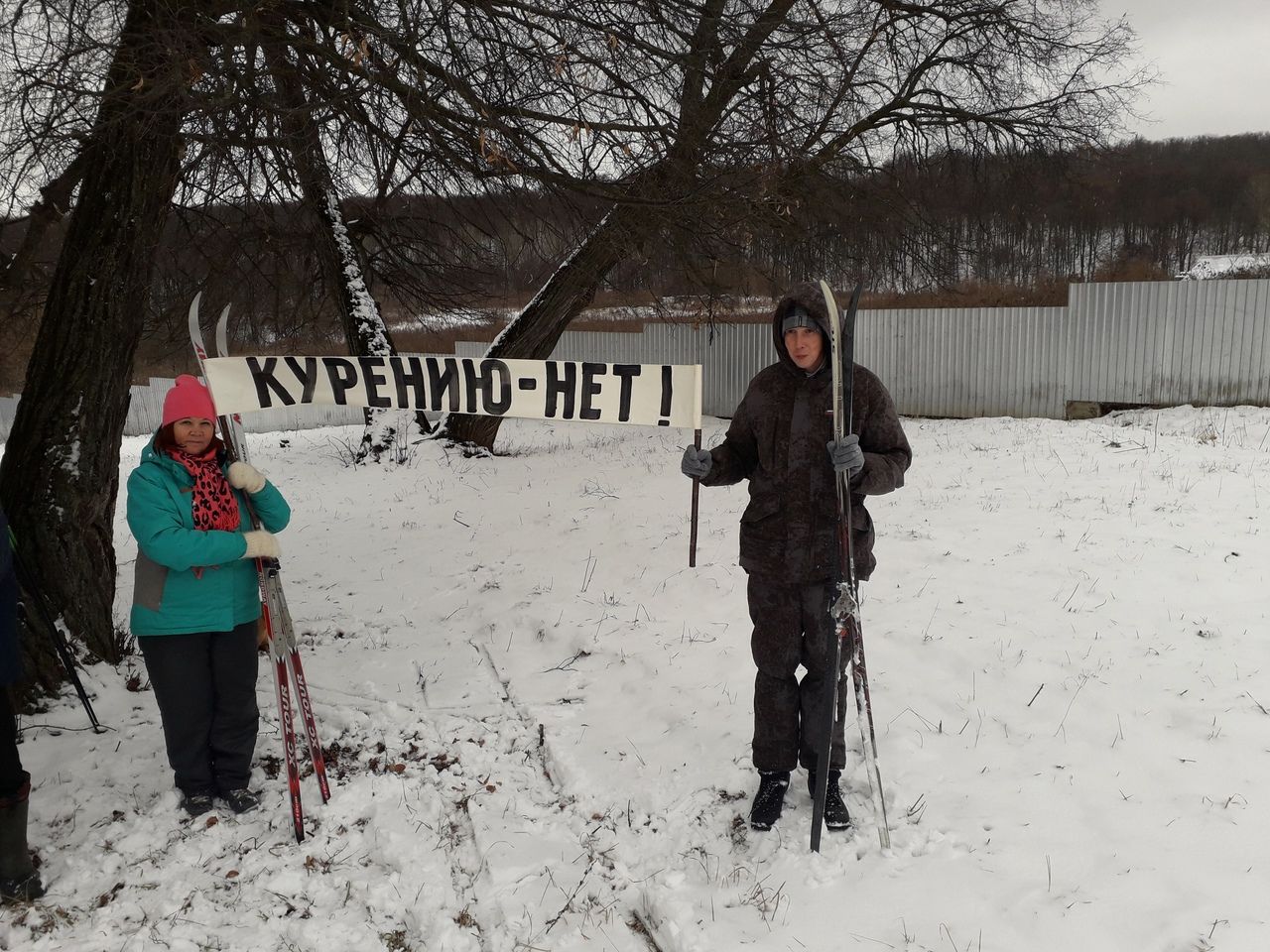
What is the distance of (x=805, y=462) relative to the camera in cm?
289

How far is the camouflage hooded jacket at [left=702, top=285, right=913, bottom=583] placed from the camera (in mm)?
2852

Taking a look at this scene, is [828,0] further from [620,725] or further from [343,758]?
[343,758]

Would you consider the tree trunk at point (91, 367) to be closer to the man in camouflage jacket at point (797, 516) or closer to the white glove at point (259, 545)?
the white glove at point (259, 545)

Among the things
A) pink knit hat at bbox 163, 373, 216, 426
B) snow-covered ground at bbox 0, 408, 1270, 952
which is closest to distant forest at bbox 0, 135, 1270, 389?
snow-covered ground at bbox 0, 408, 1270, 952

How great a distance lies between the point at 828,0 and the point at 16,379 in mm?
16934

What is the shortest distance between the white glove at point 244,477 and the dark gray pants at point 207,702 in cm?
59

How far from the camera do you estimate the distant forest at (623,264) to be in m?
7.22

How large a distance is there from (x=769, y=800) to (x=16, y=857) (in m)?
2.79

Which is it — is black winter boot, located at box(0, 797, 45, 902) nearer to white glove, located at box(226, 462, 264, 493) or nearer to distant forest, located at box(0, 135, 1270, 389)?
white glove, located at box(226, 462, 264, 493)

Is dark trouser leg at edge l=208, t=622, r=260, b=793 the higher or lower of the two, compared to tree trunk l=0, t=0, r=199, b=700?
lower

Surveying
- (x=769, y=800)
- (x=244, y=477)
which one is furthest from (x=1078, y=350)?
(x=244, y=477)

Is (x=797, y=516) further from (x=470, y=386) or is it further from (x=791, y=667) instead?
(x=470, y=386)

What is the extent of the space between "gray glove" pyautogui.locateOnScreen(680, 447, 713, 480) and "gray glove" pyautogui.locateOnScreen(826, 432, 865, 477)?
0.55 metres

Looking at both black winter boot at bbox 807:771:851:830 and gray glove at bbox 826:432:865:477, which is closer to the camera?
gray glove at bbox 826:432:865:477
